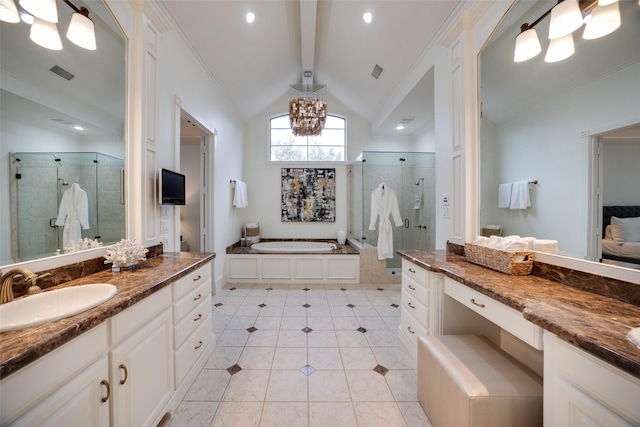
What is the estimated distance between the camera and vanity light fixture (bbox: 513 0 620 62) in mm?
1114

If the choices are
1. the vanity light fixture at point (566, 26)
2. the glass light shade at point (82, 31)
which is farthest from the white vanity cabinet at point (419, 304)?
the glass light shade at point (82, 31)

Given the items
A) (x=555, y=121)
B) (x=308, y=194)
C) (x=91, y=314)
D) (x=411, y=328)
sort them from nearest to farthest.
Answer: (x=91, y=314)
(x=555, y=121)
(x=411, y=328)
(x=308, y=194)

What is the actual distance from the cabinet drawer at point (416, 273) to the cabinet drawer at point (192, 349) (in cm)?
176

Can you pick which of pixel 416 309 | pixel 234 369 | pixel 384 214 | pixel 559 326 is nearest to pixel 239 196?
pixel 384 214

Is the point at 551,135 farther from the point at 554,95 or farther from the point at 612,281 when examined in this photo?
the point at 612,281

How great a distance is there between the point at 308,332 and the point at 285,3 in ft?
12.2

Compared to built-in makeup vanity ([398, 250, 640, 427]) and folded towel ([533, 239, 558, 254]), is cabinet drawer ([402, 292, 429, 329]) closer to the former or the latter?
built-in makeup vanity ([398, 250, 640, 427])

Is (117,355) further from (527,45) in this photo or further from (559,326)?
(527,45)

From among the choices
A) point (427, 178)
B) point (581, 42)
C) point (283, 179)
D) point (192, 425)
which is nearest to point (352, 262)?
point (427, 178)

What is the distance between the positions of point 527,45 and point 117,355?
281cm

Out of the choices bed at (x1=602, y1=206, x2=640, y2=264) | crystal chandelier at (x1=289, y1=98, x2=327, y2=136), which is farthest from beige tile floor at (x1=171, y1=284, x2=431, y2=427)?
crystal chandelier at (x1=289, y1=98, x2=327, y2=136)

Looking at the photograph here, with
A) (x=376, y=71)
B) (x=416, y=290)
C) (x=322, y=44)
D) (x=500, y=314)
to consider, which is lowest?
(x=416, y=290)

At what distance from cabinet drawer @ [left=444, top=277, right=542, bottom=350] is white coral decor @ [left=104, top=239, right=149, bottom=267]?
83.4 inches

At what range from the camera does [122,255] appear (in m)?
1.53
